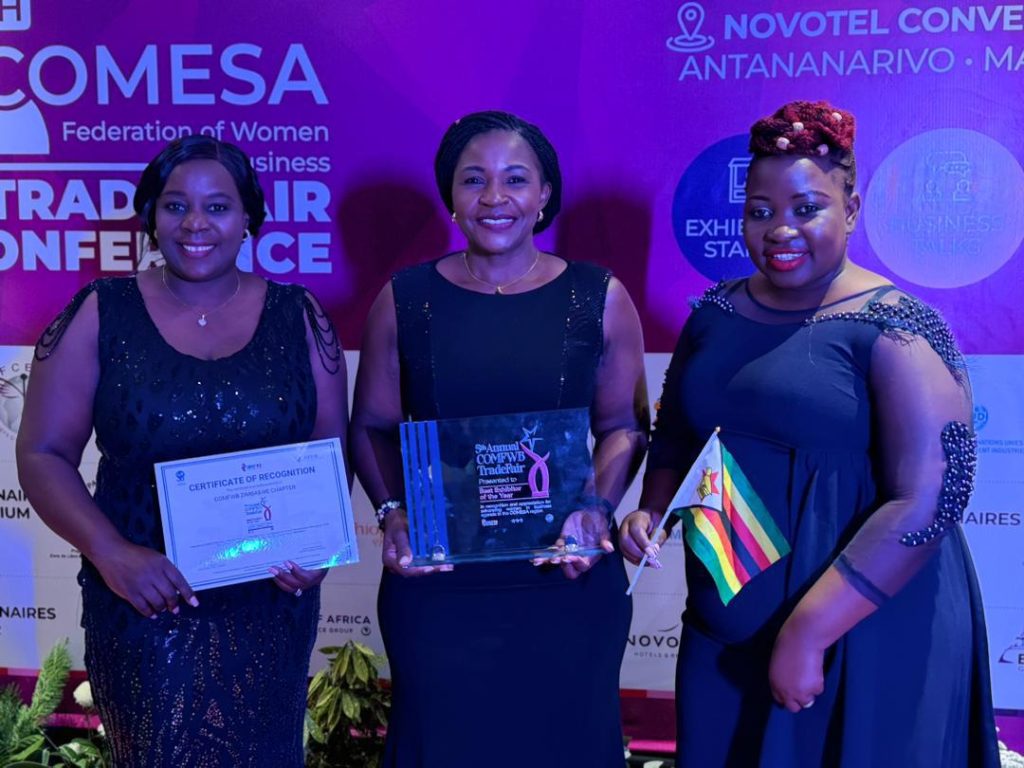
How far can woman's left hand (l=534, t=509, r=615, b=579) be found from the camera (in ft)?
8.00

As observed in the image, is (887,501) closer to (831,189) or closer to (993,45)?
(831,189)

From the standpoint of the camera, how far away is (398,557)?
249 cm

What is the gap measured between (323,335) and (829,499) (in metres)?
1.28

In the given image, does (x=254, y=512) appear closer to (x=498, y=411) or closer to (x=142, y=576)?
(x=142, y=576)

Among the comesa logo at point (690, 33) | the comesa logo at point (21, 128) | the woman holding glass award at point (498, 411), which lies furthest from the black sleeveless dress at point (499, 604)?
the comesa logo at point (21, 128)

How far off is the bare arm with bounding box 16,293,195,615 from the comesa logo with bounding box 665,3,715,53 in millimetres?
2111

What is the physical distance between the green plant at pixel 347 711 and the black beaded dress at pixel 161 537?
3.01 ft

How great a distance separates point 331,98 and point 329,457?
1.76 m

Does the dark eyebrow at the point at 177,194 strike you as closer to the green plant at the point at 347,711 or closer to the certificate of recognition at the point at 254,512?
the certificate of recognition at the point at 254,512

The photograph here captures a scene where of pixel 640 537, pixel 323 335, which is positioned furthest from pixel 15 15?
pixel 640 537

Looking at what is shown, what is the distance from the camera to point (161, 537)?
249 cm

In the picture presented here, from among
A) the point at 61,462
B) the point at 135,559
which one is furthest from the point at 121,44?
the point at 135,559

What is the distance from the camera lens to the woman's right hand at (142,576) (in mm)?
2373

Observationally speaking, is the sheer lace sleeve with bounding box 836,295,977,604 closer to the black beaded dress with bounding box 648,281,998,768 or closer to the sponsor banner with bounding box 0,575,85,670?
the black beaded dress with bounding box 648,281,998,768
